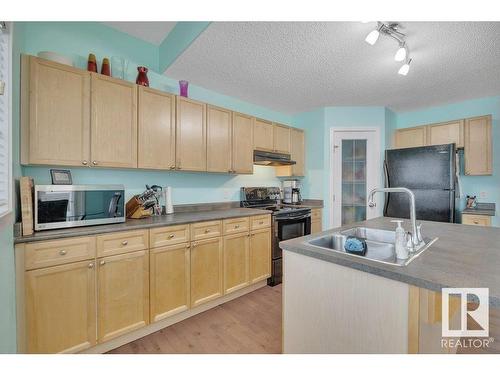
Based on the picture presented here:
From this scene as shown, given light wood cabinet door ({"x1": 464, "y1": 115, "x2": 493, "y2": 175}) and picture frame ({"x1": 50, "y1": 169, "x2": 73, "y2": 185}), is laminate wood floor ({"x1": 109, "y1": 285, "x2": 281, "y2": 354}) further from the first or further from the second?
light wood cabinet door ({"x1": 464, "y1": 115, "x2": 493, "y2": 175})

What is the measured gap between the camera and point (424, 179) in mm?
3115

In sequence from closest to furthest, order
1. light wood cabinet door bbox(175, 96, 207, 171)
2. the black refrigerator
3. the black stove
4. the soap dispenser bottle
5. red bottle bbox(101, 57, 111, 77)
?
the soap dispenser bottle < red bottle bbox(101, 57, 111, 77) < light wood cabinet door bbox(175, 96, 207, 171) < the black stove < the black refrigerator

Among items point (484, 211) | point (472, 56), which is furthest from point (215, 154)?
point (484, 211)

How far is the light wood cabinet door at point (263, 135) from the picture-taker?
10.3 feet

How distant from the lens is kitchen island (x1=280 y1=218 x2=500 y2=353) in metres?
0.86

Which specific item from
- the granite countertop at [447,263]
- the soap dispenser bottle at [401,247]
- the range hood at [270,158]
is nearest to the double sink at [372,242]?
the granite countertop at [447,263]

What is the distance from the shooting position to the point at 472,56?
6.89ft

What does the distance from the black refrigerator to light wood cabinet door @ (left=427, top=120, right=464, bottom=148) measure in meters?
0.47

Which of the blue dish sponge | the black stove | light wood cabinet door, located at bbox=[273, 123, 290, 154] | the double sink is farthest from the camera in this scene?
light wood cabinet door, located at bbox=[273, 123, 290, 154]

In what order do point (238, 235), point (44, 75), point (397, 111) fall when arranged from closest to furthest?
point (44, 75) < point (238, 235) < point (397, 111)

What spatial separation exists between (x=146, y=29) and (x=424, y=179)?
12.6 ft

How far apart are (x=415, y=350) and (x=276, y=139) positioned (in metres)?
2.90

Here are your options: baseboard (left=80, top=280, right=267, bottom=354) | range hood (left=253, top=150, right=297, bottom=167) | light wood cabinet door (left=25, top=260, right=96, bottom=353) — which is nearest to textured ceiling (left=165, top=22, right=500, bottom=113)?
range hood (left=253, top=150, right=297, bottom=167)
